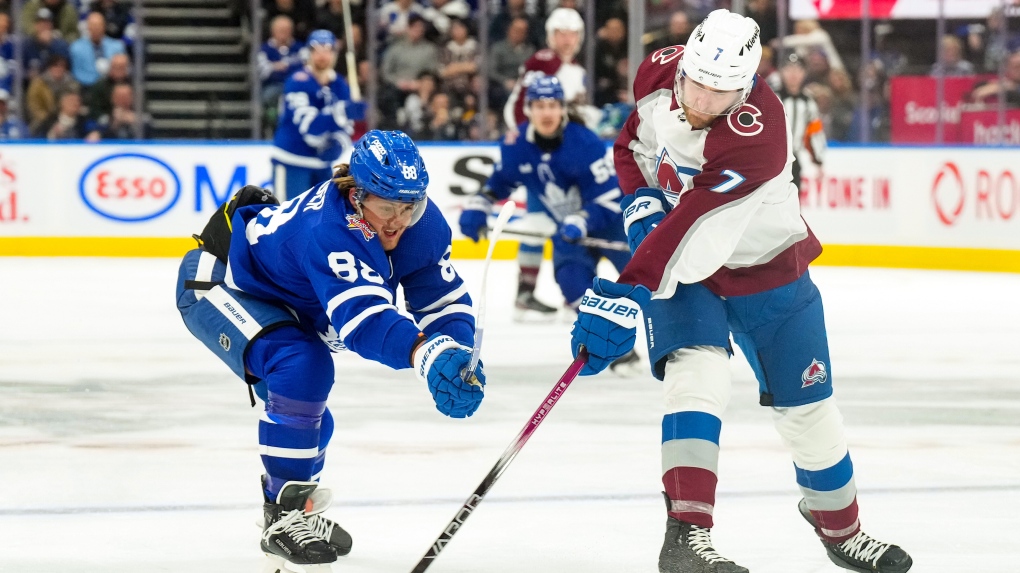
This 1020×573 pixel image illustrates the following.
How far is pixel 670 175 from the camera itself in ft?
9.81

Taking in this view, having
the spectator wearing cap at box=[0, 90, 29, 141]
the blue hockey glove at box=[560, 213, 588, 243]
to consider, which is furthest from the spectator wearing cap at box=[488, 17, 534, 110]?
the blue hockey glove at box=[560, 213, 588, 243]

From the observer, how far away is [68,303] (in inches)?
301

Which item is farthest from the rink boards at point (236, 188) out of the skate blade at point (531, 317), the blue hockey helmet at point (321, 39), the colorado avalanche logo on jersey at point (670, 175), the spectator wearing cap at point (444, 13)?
the colorado avalanche logo on jersey at point (670, 175)

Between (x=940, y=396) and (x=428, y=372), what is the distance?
3.16 metres

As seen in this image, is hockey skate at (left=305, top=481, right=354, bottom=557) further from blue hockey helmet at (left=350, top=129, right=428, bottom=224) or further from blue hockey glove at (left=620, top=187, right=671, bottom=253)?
blue hockey glove at (left=620, top=187, right=671, bottom=253)

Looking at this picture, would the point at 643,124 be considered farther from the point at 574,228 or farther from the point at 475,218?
the point at 475,218

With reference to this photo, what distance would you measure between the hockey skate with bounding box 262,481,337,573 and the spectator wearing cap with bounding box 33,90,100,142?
783cm

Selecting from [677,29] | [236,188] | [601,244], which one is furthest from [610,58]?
[601,244]

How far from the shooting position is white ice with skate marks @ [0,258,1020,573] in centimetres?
323

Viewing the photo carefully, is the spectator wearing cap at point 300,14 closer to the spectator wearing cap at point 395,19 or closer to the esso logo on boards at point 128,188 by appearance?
the spectator wearing cap at point 395,19

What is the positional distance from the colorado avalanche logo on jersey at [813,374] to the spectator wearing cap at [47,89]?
8405 mm

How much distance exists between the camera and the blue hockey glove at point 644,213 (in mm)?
3033

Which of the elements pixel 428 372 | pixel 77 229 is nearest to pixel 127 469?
pixel 428 372

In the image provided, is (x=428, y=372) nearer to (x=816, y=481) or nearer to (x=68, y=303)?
(x=816, y=481)
